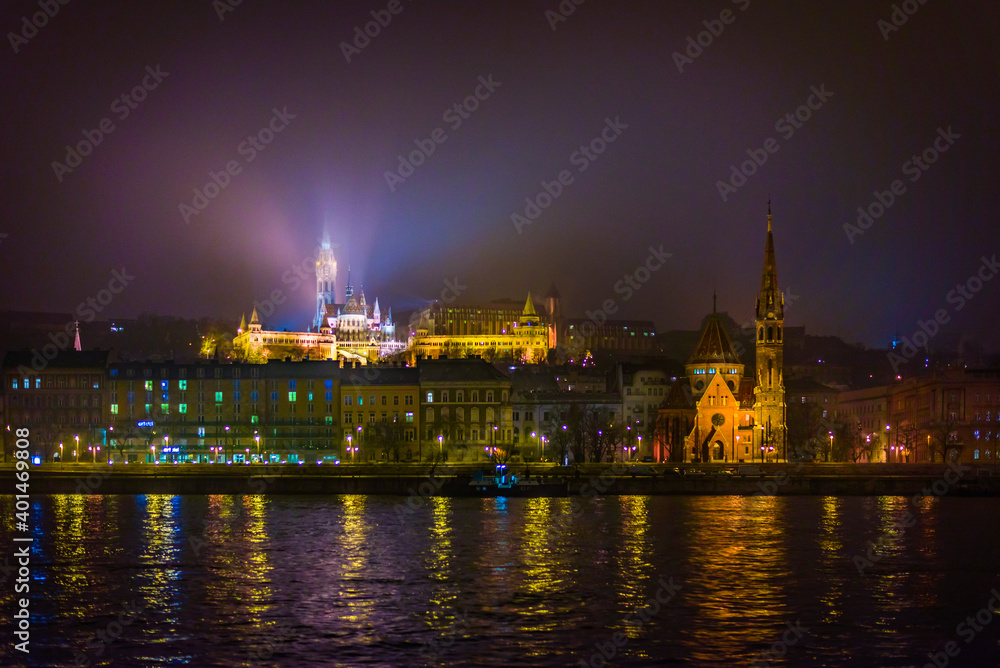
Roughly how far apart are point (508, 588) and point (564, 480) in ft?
152

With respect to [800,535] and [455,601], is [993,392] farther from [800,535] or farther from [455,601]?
[455,601]

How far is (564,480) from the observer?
89.5 metres

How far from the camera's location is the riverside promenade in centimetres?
8950

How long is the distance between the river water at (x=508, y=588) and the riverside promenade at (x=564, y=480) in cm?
1782

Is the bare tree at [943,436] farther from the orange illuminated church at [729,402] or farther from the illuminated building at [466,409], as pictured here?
the illuminated building at [466,409]

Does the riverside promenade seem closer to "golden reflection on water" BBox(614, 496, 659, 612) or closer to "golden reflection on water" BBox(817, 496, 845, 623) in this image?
"golden reflection on water" BBox(817, 496, 845, 623)

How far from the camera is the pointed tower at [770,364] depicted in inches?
4820

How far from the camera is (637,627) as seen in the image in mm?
36656

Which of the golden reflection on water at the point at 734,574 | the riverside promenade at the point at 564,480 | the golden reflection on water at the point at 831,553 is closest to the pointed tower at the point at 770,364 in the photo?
the riverside promenade at the point at 564,480

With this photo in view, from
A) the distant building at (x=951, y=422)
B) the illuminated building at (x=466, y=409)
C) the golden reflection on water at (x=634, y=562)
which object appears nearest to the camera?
the golden reflection on water at (x=634, y=562)

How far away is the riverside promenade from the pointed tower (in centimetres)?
1935

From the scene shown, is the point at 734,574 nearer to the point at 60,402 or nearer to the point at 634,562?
the point at 634,562

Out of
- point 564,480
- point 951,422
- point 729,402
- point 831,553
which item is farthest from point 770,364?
point 831,553

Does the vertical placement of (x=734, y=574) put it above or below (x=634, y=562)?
below
